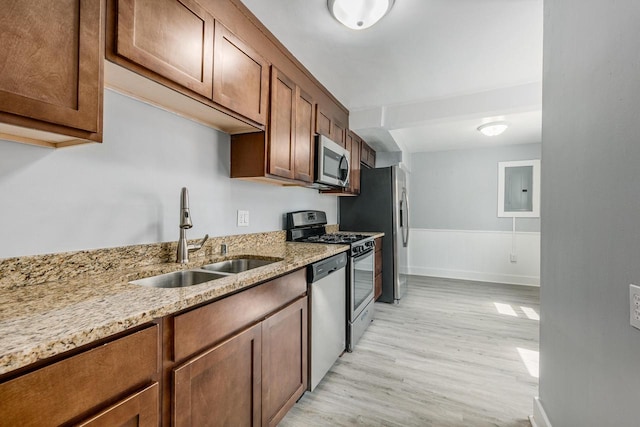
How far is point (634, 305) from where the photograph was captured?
812mm

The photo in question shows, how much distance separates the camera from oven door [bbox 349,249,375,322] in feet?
7.95

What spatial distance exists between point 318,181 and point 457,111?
1.69 m

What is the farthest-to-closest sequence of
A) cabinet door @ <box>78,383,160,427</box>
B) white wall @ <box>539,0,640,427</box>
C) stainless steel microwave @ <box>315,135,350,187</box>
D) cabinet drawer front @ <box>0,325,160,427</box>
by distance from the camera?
1. stainless steel microwave @ <box>315,135,350,187</box>
2. white wall @ <box>539,0,640,427</box>
3. cabinet door @ <box>78,383,160,427</box>
4. cabinet drawer front @ <box>0,325,160,427</box>

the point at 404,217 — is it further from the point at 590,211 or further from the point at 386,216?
the point at 590,211

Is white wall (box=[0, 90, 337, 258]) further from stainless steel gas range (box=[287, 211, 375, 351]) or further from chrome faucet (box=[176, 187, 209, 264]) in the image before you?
stainless steel gas range (box=[287, 211, 375, 351])

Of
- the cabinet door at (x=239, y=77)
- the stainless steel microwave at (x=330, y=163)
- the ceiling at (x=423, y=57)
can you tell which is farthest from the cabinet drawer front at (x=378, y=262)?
the cabinet door at (x=239, y=77)

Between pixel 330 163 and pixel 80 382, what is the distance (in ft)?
7.68

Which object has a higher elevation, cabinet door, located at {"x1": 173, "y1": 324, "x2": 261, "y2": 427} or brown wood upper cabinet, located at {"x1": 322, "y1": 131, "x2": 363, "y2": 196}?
brown wood upper cabinet, located at {"x1": 322, "y1": 131, "x2": 363, "y2": 196}

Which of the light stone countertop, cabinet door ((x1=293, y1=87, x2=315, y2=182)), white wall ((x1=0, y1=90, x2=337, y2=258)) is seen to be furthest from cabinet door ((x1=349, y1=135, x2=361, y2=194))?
the light stone countertop

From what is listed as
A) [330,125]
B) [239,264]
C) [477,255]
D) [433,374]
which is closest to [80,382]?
[239,264]

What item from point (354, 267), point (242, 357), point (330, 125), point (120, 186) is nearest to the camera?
point (242, 357)

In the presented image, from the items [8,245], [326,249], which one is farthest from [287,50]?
[8,245]

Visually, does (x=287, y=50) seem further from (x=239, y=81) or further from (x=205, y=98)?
(x=205, y=98)

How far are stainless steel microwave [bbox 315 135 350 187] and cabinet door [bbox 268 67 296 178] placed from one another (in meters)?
0.42
